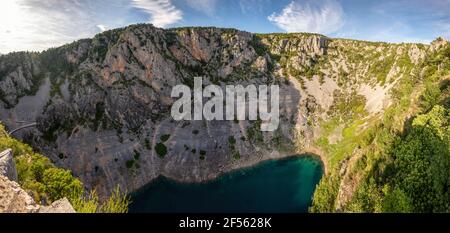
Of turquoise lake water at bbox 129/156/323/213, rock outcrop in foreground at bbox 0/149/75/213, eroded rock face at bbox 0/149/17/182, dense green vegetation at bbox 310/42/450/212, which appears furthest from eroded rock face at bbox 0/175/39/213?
turquoise lake water at bbox 129/156/323/213

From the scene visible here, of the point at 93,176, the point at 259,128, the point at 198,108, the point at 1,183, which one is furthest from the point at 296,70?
the point at 1,183

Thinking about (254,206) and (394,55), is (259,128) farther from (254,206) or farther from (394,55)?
(394,55)

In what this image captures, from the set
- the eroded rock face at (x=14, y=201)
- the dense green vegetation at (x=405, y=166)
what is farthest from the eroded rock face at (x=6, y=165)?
the dense green vegetation at (x=405, y=166)

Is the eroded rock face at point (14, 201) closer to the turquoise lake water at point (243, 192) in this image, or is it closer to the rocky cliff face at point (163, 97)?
the turquoise lake water at point (243, 192)

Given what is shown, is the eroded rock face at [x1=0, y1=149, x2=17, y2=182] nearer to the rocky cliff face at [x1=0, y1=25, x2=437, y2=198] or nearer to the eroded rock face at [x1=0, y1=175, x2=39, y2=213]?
the eroded rock face at [x1=0, y1=175, x2=39, y2=213]
